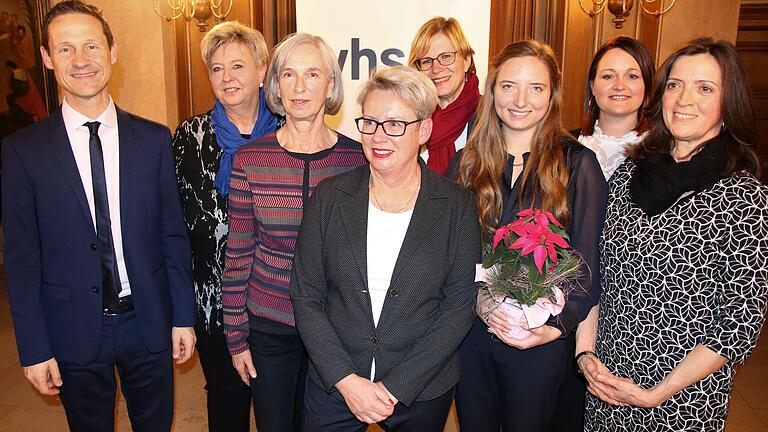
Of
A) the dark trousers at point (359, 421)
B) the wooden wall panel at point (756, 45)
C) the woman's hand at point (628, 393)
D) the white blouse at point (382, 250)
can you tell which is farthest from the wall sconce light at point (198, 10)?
the wooden wall panel at point (756, 45)

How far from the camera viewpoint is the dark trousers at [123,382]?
213cm

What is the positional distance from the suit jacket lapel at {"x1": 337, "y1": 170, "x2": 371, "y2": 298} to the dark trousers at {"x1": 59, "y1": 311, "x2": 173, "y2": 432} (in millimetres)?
977

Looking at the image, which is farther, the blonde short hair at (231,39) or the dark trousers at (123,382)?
the blonde short hair at (231,39)

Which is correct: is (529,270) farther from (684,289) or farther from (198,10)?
(198,10)

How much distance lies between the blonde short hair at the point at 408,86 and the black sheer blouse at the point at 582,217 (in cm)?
49

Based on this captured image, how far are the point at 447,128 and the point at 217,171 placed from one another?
3.78 feet

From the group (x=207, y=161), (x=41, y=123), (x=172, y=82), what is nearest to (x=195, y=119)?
(x=207, y=161)

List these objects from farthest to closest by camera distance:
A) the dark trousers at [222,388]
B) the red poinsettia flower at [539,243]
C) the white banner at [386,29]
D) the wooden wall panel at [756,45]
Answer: the wooden wall panel at [756,45] → the white banner at [386,29] → the dark trousers at [222,388] → the red poinsettia flower at [539,243]

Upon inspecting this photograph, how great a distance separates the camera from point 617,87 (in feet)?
8.41

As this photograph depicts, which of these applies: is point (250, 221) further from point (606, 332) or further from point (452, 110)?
point (606, 332)

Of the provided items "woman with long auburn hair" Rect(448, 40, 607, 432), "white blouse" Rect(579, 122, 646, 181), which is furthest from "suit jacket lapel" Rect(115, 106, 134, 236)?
"white blouse" Rect(579, 122, 646, 181)

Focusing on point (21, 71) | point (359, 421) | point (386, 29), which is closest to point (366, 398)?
point (359, 421)

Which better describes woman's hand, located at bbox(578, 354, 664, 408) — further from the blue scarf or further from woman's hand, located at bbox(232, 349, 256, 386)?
the blue scarf

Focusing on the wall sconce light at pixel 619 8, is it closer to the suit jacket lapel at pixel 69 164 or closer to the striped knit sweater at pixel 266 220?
the striped knit sweater at pixel 266 220
